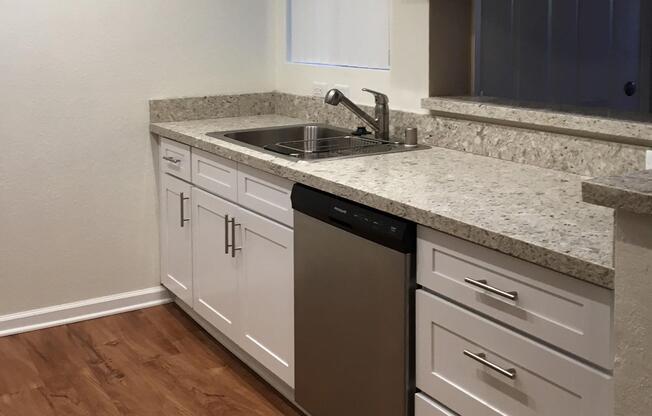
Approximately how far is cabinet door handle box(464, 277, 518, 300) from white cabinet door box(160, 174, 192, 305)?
1835 mm

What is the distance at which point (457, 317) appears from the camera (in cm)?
193

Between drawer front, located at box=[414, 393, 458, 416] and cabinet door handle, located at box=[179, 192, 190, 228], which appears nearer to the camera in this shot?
drawer front, located at box=[414, 393, 458, 416]

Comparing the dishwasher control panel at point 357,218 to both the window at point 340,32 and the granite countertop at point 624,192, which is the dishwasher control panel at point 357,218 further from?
the window at point 340,32

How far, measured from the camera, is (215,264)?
3.26 meters

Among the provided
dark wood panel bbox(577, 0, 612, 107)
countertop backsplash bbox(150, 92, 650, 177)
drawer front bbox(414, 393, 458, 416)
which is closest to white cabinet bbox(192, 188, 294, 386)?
countertop backsplash bbox(150, 92, 650, 177)

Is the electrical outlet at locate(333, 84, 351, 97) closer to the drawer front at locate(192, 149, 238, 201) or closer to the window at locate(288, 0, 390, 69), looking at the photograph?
the window at locate(288, 0, 390, 69)

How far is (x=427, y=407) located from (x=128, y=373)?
1491 mm

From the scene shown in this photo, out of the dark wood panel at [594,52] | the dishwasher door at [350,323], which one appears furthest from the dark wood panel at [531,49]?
the dishwasher door at [350,323]

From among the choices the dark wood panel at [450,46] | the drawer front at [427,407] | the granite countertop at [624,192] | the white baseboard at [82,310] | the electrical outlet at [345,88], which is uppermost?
the dark wood panel at [450,46]

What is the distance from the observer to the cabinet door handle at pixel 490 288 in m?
1.75

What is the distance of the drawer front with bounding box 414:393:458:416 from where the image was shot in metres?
2.02

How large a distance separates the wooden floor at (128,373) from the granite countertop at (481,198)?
2.79ft

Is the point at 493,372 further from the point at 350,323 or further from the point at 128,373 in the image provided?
the point at 128,373

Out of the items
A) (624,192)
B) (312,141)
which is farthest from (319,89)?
(624,192)
